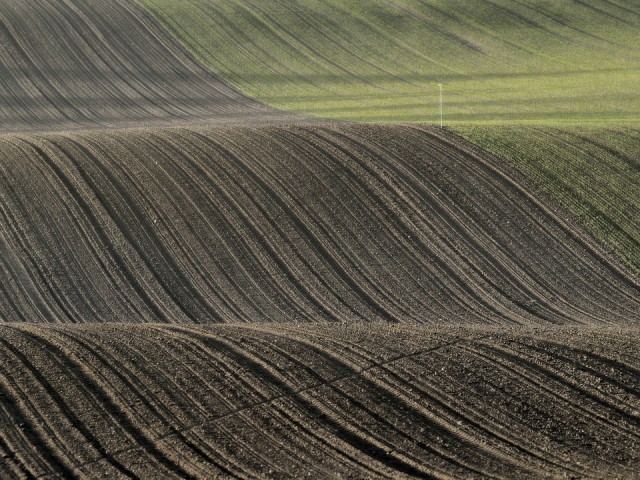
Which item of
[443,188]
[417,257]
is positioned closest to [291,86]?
[443,188]

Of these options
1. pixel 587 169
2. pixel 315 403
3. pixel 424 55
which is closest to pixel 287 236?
pixel 587 169

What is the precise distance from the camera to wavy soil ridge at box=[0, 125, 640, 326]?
2006cm

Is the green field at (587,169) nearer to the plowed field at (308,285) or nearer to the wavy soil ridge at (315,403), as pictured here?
the plowed field at (308,285)

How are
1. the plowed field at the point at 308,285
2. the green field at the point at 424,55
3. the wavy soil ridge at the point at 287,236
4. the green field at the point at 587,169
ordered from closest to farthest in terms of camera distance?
the plowed field at the point at 308,285
the wavy soil ridge at the point at 287,236
the green field at the point at 587,169
the green field at the point at 424,55

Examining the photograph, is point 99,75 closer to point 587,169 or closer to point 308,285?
point 587,169

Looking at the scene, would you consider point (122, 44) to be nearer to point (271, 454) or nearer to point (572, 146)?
Answer: point (572, 146)

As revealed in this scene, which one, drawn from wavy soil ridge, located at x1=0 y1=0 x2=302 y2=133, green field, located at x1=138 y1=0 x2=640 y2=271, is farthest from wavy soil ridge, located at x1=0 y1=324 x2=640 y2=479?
wavy soil ridge, located at x1=0 y1=0 x2=302 y2=133

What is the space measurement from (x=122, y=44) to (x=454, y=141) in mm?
27023

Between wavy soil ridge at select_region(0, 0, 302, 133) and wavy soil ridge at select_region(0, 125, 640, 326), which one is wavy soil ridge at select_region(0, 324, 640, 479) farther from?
wavy soil ridge at select_region(0, 0, 302, 133)

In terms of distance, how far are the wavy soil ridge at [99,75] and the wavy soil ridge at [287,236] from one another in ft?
35.7

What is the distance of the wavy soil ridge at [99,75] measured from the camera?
4000 cm

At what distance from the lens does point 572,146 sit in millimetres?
28719

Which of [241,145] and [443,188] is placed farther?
[241,145]

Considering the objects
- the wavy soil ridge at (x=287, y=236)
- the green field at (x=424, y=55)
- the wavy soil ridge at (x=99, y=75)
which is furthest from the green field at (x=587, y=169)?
the wavy soil ridge at (x=99, y=75)
